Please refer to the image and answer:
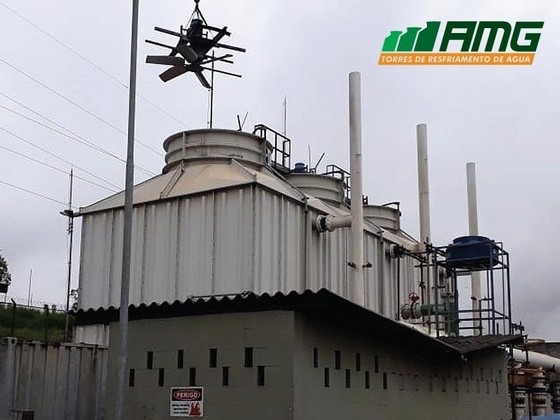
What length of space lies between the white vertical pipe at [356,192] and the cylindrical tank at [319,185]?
354 cm

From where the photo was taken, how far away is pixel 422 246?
26.1m

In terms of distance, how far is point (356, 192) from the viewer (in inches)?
817

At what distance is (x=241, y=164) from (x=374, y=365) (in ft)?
27.9

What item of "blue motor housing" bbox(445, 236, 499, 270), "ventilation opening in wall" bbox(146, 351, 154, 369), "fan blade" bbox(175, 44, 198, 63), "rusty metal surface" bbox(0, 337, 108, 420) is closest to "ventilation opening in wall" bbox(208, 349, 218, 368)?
"ventilation opening in wall" bbox(146, 351, 154, 369)

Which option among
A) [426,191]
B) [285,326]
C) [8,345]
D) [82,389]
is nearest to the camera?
[285,326]

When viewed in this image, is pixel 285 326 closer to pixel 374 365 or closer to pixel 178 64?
pixel 374 365

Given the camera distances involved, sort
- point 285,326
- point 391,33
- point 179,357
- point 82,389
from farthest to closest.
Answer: point 391,33 < point 82,389 < point 179,357 < point 285,326

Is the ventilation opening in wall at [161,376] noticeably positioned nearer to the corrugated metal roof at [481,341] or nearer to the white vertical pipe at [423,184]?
the corrugated metal roof at [481,341]

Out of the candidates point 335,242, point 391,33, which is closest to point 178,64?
point 335,242

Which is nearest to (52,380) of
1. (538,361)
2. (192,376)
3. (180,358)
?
(180,358)

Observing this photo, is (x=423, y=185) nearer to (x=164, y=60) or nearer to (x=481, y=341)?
(x=481, y=341)

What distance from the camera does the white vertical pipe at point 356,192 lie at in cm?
2039

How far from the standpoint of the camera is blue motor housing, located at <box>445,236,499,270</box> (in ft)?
63.5

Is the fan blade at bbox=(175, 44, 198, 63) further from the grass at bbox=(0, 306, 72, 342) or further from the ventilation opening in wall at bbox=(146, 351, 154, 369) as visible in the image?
the grass at bbox=(0, 306, 72, 342)
